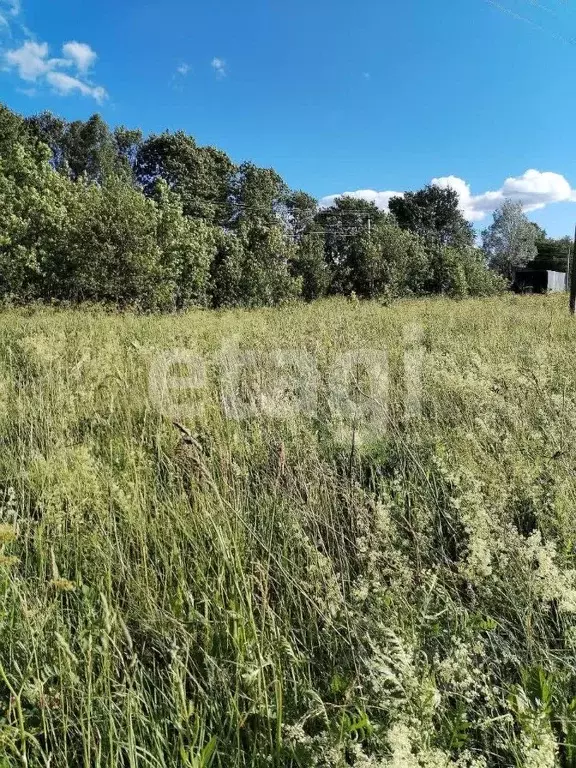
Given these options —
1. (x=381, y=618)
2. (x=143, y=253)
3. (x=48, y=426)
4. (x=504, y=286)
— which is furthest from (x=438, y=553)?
(x=504, y=286)

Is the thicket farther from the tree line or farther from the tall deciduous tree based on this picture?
the tall deciduous tree

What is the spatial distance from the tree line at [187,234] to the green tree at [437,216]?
9 cm

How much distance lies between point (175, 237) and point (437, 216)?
34169 millimetres

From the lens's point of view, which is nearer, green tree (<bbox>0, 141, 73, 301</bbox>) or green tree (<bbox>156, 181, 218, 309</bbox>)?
green tree (<bbox>0, 141, 73, 301</bbox>)

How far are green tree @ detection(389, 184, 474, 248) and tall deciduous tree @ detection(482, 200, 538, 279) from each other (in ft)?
17.6

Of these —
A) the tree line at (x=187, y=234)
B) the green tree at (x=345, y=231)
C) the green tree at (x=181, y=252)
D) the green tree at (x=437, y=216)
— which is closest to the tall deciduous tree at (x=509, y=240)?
the tree line at (x=187, y=234)

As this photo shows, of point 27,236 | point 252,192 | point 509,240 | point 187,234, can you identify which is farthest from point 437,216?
point 27,236

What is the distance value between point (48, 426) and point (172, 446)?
63cm

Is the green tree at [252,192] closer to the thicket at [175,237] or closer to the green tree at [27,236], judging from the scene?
the thicket at [175,237]

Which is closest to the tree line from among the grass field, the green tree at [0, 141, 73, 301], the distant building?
the green tree at [0, 141, 73, 301]

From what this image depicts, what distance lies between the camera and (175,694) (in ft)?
3.39

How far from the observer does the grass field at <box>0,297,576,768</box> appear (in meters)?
1.02

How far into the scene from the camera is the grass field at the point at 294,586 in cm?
102

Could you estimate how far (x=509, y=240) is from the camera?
48.7 meters
